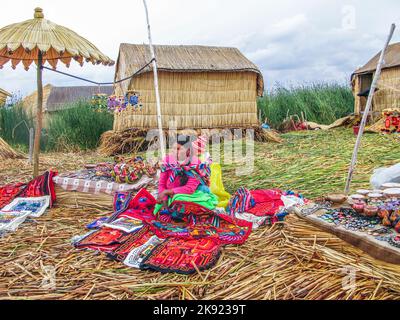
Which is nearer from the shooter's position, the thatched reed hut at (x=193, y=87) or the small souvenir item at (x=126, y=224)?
the small souvenir item at (x=126, y=224)

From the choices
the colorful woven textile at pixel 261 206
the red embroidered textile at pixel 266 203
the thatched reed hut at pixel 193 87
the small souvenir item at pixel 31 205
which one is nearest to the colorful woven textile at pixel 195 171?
the colorful woven textile at pixel 261 206

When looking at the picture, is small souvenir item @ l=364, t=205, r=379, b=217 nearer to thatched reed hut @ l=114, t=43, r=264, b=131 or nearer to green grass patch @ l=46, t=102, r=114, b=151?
thatched reed hut @ l=114, t=43, r=264, b=131

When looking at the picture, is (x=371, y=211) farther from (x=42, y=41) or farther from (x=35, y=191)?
(x=42, y=41)

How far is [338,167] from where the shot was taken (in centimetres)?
605

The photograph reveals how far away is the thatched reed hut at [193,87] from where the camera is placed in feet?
33.3

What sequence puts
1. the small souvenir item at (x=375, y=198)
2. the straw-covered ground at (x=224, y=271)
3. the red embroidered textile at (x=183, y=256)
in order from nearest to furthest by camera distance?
the straw-covered ground at (x=224, y=271) < the red embroidered textile at (x=183, y=256) < the small souvenir item at (x=375, y=198)

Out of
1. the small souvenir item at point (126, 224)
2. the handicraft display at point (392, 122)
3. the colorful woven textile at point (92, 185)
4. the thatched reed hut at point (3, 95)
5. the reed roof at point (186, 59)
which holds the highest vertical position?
the reed roof at point (186, 59)

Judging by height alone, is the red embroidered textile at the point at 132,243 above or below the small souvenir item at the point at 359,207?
below

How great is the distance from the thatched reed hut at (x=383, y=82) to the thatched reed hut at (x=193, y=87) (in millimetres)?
3076

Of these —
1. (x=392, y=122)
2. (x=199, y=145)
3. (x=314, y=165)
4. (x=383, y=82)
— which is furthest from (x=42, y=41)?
(x=383, y=82)

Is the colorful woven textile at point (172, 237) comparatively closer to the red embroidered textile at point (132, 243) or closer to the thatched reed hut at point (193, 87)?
the red embroidered textile at point (132, 243)

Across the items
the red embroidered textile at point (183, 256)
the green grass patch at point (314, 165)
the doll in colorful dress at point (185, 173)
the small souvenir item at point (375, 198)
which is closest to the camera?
the red embroidered textile at point (183, 256)

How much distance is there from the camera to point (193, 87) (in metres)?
10.6
